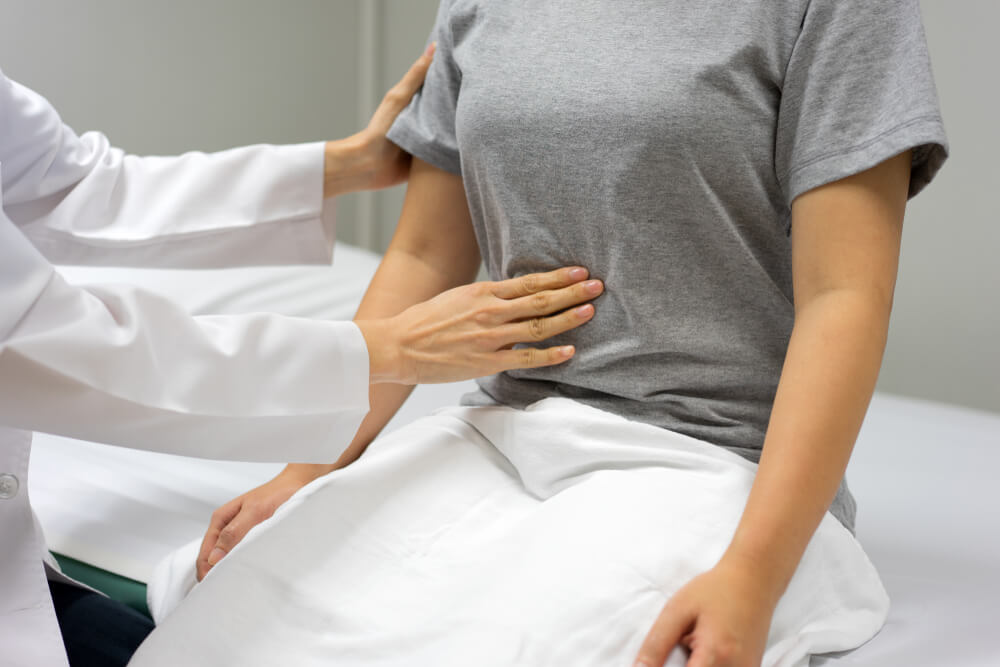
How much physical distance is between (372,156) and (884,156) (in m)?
0.72

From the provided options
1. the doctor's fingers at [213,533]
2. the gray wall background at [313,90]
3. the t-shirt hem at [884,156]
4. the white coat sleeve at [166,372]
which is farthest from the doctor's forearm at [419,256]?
the gray wall background at [313,90]

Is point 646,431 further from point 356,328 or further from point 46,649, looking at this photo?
point 46,649

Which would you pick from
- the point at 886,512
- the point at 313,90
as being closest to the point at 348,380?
the point at 886,512

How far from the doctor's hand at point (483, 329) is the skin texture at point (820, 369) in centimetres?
19

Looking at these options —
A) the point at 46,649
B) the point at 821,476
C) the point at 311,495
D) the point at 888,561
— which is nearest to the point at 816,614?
the point at 821,476

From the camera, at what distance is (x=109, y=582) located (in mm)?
1081

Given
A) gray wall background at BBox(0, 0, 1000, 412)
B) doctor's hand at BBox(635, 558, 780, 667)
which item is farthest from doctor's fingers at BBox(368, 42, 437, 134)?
gray wall background at BBox(0, 0, 1000, 412)

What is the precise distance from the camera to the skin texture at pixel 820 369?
28.2 inches

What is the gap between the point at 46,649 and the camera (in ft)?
2.74

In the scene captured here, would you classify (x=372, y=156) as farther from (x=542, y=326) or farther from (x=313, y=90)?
(x=313, y=90)

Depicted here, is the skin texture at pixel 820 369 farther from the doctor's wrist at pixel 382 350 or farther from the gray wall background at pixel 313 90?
the gray wall background at pixel 313 90

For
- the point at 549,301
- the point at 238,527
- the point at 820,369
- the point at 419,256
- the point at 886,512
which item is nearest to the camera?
the point at 820,369

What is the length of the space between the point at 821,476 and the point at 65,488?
958 mm

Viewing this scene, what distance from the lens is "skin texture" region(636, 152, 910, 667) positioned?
716 mm
